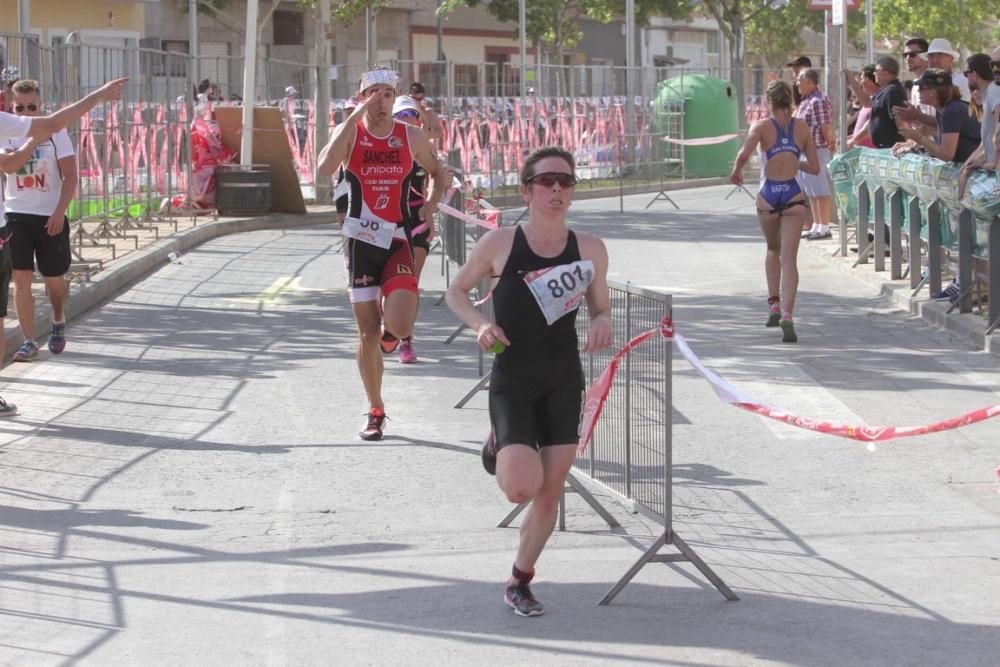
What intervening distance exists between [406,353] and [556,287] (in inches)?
242

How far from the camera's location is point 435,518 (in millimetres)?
7441

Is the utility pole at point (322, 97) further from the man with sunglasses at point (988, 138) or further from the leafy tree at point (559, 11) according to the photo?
the leafy tree at point (559, 11)

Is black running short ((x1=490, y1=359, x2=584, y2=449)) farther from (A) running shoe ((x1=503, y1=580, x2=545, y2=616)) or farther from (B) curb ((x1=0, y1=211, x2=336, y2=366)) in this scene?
(B) curb ((x1=0, y1=211, x2=336, y2=366))

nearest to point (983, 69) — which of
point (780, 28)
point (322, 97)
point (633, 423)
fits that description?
point (633, 423)

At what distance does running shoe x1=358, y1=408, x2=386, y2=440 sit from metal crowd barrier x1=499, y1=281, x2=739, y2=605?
2.05 metres

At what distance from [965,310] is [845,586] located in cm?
740

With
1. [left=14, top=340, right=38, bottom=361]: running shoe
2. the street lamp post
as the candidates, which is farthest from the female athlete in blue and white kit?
the street lamp post

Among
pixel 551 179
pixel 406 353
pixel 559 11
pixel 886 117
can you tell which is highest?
pixel 559 11

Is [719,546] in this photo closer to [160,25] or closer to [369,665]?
[369,665]

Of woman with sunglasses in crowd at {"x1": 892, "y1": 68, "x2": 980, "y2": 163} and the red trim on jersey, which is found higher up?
woman with sunglasses in crowd at {"x1": 892, "y1": 68, "x2": 980, "y2": 163}

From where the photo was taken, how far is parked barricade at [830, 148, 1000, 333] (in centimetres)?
1216

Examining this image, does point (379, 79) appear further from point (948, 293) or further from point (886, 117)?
point (886, 117)

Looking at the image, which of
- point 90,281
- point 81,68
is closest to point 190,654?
point 90,281

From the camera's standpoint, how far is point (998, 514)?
291 inches
